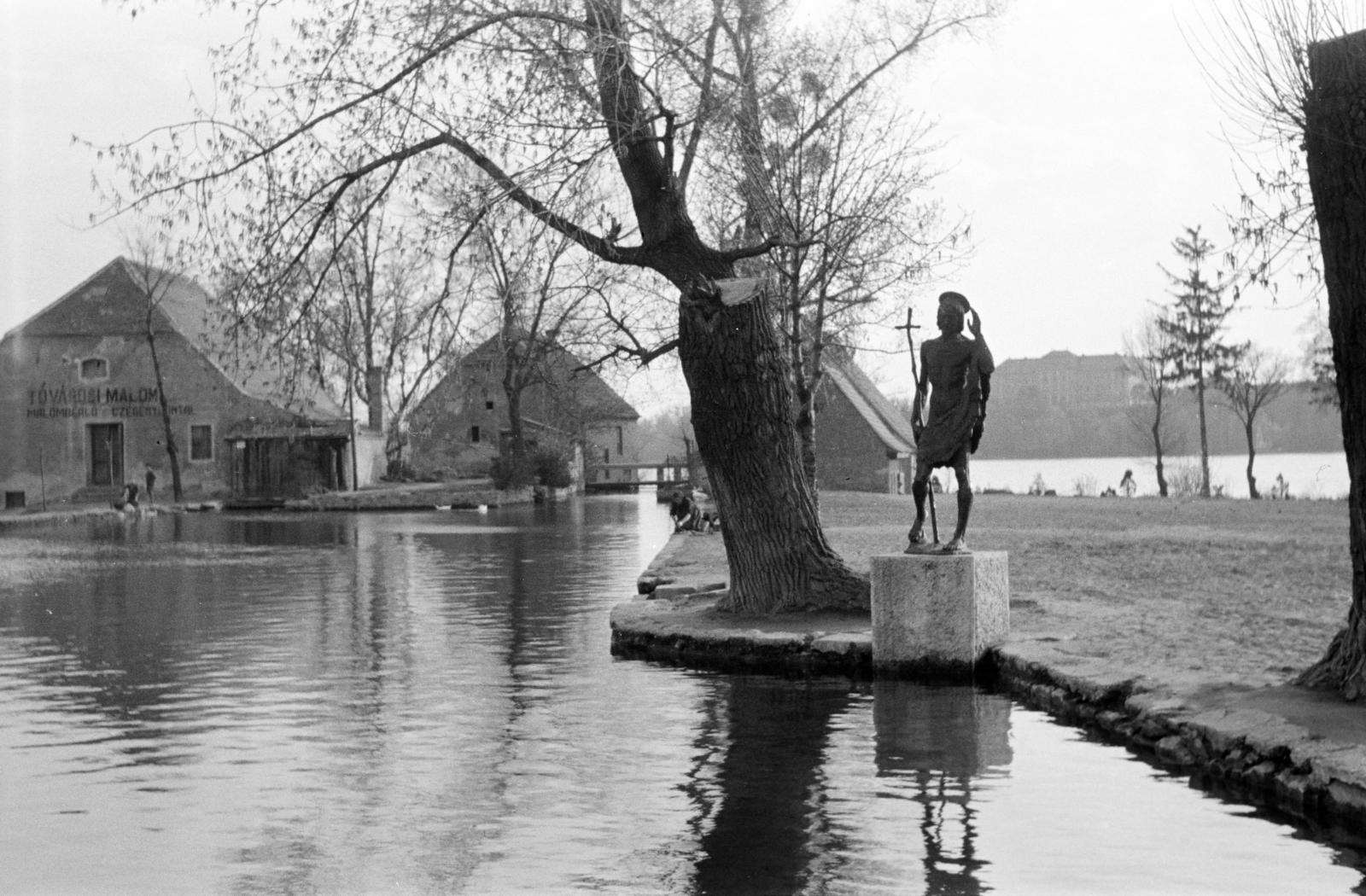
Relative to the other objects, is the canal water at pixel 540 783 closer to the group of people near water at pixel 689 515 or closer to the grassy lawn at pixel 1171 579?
the grassy lawn at pixel 1171 579

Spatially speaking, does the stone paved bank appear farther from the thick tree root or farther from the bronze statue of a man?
the bronze statue of a man

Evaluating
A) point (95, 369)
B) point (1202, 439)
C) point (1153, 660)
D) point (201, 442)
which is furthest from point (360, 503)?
point (1153, 660)

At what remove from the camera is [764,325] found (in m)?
15.8

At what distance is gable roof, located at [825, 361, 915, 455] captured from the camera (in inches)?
2446

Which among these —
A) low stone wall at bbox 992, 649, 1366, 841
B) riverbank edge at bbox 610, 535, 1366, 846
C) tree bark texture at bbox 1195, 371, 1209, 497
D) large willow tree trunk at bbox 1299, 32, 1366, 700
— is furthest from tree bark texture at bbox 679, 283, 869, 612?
tree bark texture at bbox 1195, 371, 1209, 497

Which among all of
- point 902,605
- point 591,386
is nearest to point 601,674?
point 902,605

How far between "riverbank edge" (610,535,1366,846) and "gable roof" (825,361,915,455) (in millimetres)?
41699

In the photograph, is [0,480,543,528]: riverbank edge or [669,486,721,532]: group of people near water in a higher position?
[0,480,543,528]: riverbank edge

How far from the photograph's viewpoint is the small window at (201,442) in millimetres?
65750

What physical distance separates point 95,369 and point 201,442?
5.27 meters

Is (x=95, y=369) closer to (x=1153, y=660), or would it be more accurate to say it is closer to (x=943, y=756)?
(x=1153, y=660)

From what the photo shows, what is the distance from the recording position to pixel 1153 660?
39.3ft

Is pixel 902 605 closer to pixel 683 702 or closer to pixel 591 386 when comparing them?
pixel 683 702

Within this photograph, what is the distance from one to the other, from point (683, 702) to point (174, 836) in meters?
4.94
